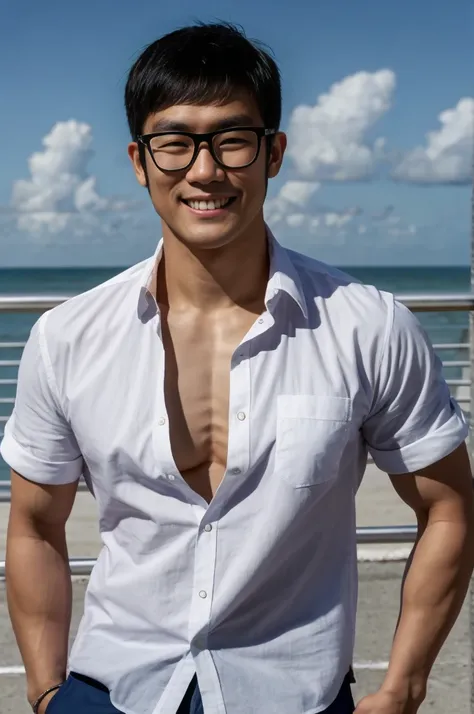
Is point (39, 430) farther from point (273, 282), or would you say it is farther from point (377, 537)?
point (377, 537)

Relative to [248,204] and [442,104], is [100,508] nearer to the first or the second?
[248,204]

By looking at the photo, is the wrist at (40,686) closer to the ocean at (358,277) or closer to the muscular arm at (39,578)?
the muscular arm at (39,578)

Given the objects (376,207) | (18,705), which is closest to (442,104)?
(376,207)

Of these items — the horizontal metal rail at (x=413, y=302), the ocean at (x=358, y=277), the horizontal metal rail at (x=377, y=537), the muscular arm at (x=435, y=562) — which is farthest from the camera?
the ocean at (x=358, y=277)

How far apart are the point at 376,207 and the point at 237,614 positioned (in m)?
70.3

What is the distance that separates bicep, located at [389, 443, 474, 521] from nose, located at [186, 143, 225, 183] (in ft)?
2.11

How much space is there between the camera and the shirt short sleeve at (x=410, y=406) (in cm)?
183

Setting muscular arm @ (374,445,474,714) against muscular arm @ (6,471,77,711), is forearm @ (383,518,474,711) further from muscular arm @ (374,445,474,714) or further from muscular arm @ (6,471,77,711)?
muscular arm @ (6,471,77,711)

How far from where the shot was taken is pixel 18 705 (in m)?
3.26

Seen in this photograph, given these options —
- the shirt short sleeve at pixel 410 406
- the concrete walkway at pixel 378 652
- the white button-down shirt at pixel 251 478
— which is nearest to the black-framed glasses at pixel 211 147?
the white button-down shirt at pixel 251 478

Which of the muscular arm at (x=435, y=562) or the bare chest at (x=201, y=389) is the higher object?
the bare chest at (x=201, y=389)

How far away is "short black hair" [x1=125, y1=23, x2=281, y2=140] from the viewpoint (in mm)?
1858

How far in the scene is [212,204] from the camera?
183cm

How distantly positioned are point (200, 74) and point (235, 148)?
0.15 meters
